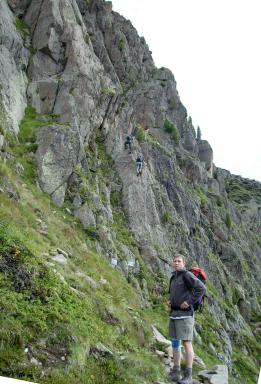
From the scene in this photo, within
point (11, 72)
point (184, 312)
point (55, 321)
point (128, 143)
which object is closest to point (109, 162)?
point (128, 143)

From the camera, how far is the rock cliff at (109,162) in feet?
89.6

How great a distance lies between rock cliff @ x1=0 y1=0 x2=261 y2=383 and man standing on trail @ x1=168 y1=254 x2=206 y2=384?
10024 mm

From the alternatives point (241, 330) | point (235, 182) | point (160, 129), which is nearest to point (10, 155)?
point (241, 330)


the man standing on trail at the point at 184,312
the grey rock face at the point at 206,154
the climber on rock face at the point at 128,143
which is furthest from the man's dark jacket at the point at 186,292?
the grey rock face at the point at 206,154

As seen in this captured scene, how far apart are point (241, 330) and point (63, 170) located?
81.8 feet

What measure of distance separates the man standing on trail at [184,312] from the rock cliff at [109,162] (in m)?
10.0

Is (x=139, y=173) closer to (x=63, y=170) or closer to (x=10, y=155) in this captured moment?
(x=63, y=170)

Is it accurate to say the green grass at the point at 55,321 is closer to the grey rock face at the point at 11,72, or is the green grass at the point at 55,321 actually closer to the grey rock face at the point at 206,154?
the grey rock face at the point at 11,72

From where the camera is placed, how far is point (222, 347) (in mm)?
30062

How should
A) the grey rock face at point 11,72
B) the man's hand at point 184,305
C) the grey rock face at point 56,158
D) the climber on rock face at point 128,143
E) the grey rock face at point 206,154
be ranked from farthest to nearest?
the grey rock face at point 206,154 < the climber on rock face at point 128,143 < the grey rock face at point 11,72 < the grey rock face at point 56,158 < the man's hand at point 184,305

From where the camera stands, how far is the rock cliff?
2731 centimetres

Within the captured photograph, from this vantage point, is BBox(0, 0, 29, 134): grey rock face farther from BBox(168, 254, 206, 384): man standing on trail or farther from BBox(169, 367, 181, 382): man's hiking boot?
BBox(169, 367, 181, 382): man's hiking boot

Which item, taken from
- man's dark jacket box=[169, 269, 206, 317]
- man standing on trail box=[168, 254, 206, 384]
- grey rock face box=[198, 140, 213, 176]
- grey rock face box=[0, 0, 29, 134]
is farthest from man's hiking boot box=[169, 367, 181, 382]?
grey rock face box=[198, 140, 213, 176]

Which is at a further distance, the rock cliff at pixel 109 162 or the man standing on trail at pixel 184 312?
the rock cliff at pixel 109 162
